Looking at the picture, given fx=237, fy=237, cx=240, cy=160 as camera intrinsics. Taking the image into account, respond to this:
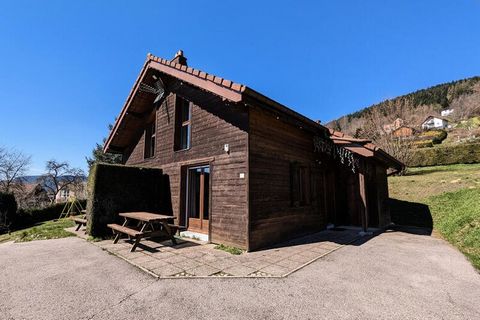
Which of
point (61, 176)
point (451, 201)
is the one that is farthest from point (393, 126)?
point (61, 176)

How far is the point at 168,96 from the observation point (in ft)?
33.2

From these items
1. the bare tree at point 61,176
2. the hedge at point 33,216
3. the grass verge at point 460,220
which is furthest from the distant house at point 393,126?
the bare tree at point 61,176

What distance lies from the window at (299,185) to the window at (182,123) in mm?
4301

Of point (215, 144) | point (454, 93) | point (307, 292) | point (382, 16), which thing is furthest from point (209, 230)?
point (454, 93)

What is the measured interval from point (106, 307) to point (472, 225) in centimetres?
960

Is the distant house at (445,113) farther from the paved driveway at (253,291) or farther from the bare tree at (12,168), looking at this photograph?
the bare tree at (12,168)

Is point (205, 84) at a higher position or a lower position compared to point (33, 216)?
higher

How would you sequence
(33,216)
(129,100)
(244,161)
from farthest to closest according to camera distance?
(33,216) → (129,100) → (244,161)

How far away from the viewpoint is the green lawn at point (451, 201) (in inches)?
262

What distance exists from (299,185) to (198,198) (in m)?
3.65

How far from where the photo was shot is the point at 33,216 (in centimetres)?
1631

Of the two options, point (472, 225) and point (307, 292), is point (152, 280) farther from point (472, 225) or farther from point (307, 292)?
point (472, 225)

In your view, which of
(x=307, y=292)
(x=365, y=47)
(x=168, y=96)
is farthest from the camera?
(x=365, y=47)

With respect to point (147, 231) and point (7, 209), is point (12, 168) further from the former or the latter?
point (147, 231)
